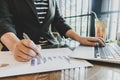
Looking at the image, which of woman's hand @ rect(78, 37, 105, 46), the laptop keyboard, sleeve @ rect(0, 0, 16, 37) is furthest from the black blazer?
the laptop keyboard

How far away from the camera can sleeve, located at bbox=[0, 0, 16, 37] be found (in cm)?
93

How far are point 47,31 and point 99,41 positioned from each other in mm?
375

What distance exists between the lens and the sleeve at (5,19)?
932 mm

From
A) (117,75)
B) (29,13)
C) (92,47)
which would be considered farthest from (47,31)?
(117,75)

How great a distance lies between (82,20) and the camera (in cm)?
216

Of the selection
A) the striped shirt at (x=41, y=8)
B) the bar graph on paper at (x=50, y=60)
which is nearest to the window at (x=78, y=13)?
the striped shirt at (x=41, y=8)

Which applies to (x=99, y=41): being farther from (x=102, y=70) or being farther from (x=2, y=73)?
(x=2, y=73)

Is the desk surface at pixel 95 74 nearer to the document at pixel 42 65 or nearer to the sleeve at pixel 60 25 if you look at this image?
the document at pixel 42 65

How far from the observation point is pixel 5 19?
102 cm

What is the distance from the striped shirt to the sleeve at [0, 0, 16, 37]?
0.62 ft

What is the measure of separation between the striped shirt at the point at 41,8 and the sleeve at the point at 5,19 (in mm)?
187

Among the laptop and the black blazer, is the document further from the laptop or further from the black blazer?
the black blazer

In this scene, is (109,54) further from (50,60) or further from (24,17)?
(24,17)

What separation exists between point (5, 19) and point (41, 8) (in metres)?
0.26
